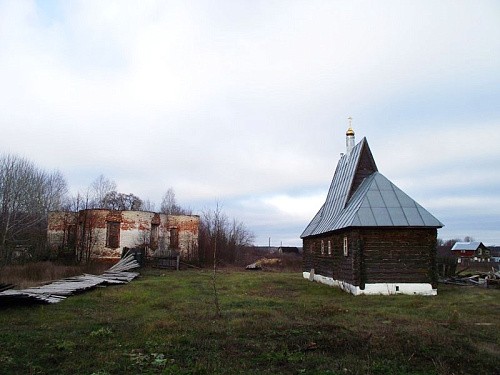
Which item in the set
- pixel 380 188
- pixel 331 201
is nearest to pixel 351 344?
pixel 380 188

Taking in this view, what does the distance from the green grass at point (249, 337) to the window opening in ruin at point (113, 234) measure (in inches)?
672

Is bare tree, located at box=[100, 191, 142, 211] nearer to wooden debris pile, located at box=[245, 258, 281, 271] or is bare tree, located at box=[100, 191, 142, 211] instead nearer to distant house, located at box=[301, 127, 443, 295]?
wooden debris pile, located at box=[245, 258, 281, 271]

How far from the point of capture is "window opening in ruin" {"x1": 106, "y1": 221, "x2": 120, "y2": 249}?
3072cm

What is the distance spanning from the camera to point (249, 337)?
843cm

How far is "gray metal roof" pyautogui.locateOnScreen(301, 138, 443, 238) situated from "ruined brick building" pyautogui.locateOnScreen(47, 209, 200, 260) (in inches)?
563

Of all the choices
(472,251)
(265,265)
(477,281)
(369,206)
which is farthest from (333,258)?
(472,251)

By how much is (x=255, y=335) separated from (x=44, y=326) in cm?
482

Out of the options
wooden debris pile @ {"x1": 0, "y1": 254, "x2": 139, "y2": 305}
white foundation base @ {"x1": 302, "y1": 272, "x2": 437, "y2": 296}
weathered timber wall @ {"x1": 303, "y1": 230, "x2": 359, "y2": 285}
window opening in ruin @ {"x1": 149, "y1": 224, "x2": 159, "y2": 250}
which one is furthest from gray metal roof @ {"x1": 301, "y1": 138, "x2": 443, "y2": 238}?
window opening in ruin @ {"x1": 149, "y1": 224, "x2": 159, "y2": 250}

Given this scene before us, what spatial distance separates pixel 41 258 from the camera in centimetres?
3009

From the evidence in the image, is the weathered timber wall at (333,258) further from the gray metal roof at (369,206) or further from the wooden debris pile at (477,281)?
the wooden debris pile at (477,281)

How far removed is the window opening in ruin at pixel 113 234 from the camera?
30.7 m

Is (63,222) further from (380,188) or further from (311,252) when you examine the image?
(380,188)

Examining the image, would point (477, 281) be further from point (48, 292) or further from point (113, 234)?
point (113, 234)

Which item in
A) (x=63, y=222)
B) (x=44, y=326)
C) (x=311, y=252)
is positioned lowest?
(x=44, y=326)
